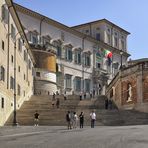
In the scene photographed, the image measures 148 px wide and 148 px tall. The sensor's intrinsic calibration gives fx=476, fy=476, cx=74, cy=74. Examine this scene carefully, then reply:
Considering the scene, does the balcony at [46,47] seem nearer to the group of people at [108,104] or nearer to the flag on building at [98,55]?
the flag on building at [98,55]

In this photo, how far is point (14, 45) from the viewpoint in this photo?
157 ft

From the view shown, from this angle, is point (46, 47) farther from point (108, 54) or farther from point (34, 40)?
point (108, 54)

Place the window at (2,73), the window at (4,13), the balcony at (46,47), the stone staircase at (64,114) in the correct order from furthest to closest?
the balcony at (46,47)
the stone staircase at (64,114)
the window at (4,13)
the window at (2,73)

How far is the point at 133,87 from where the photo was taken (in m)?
51.3

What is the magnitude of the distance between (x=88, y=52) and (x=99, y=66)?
4763 millimetres

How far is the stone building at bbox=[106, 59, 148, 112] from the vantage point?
49.5m

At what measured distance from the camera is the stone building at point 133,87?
49.5 meters

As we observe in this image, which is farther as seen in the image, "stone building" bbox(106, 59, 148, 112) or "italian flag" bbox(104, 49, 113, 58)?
"italian flag" bbox(104, 49, 113, 58)

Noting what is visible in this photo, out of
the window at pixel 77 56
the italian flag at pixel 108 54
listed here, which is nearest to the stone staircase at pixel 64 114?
the window at pixel 77 56

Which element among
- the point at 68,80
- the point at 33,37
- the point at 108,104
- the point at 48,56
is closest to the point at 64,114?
→ the point at 108,104

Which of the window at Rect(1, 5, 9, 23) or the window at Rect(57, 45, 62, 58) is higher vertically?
the window at Rect(57, 45, 62, 58)

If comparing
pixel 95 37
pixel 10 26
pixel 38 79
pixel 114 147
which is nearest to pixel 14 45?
pixel 10 26

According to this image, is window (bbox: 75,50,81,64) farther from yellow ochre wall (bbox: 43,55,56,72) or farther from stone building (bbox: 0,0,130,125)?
yellow ochre wall (bbox: 43,55,56,72)

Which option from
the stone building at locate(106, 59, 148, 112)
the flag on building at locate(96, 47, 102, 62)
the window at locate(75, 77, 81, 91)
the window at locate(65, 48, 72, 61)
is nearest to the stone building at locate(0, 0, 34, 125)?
the stone building at locate(106, 59, 148, 112)
